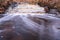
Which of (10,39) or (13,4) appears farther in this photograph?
(13,4)

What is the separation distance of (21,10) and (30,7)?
0.23m

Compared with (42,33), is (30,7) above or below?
below

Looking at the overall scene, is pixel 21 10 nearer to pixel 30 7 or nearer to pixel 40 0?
pixel 30 7

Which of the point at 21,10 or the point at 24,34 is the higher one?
the point at 24,34

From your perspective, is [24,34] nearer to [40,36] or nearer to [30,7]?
[40,36]

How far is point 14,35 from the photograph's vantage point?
135 centimetres

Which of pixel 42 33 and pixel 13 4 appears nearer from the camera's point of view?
pixel 42 33

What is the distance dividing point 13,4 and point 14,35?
84.9 inches

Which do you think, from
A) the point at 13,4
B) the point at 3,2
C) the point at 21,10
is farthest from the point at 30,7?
the point at 3,2

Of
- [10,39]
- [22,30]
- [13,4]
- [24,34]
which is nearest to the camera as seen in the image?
[10,39]

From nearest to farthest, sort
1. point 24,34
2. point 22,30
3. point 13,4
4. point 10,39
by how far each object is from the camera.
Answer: point 10,39
point 24,34
point 22,30
point 13,4

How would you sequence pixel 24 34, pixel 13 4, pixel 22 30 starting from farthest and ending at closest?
pixel 13 4 → pixel 22 30 → pixel 24 34

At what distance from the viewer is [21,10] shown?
123 inches

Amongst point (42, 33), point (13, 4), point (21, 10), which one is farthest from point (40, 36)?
point (13, 4)
